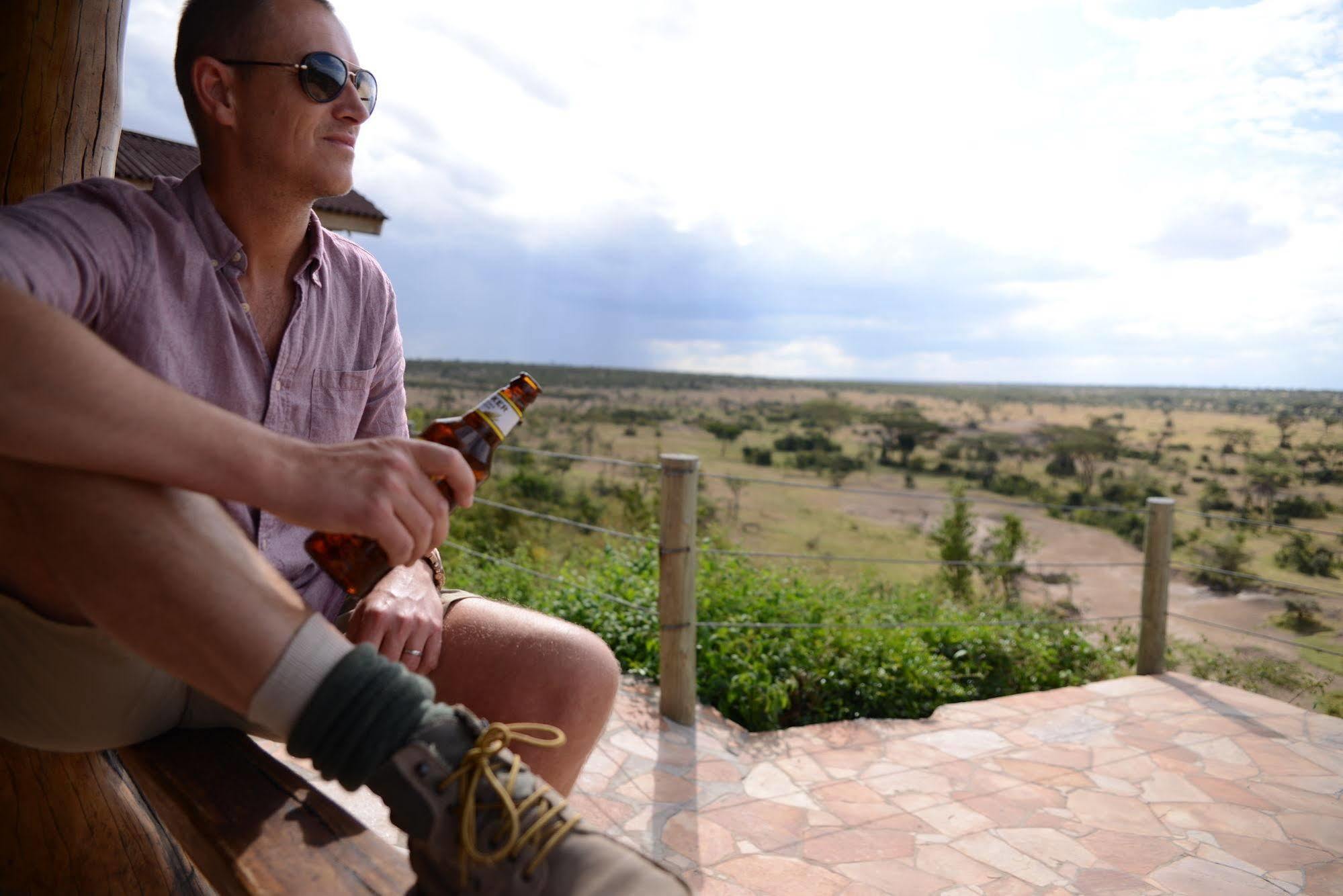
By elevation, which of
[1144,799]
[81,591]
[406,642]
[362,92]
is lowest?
[1144,799]

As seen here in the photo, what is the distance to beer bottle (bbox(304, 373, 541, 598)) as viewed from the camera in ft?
3.84

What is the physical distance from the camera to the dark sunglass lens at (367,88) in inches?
56.8

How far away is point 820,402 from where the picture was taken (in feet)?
183

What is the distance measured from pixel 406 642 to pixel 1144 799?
2.98 meters

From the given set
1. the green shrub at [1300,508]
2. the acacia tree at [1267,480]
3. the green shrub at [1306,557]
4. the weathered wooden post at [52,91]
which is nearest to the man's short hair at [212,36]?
the weathered wooden post at [52,91]

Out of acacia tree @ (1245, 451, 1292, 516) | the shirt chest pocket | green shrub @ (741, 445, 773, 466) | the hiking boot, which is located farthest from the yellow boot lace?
green shrub @ (741, 445, 773, 466)

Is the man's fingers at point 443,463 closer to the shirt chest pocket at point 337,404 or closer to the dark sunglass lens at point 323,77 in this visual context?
the shirt chest pocket at point 337,404

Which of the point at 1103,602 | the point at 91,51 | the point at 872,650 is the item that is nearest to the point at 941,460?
the point at 1103,602

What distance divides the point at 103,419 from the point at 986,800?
301 cm

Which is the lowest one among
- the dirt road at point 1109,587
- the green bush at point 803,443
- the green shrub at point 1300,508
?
the dirt road at point 1109,587

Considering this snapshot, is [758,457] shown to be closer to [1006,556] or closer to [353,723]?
[1006,556]

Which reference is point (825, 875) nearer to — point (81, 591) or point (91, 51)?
point (81, 591)

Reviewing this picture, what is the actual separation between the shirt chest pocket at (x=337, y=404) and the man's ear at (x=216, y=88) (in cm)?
41

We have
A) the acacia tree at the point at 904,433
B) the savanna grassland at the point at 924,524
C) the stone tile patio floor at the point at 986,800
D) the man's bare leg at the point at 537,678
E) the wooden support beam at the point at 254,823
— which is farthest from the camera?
the acacia tree at the point at 904,433
